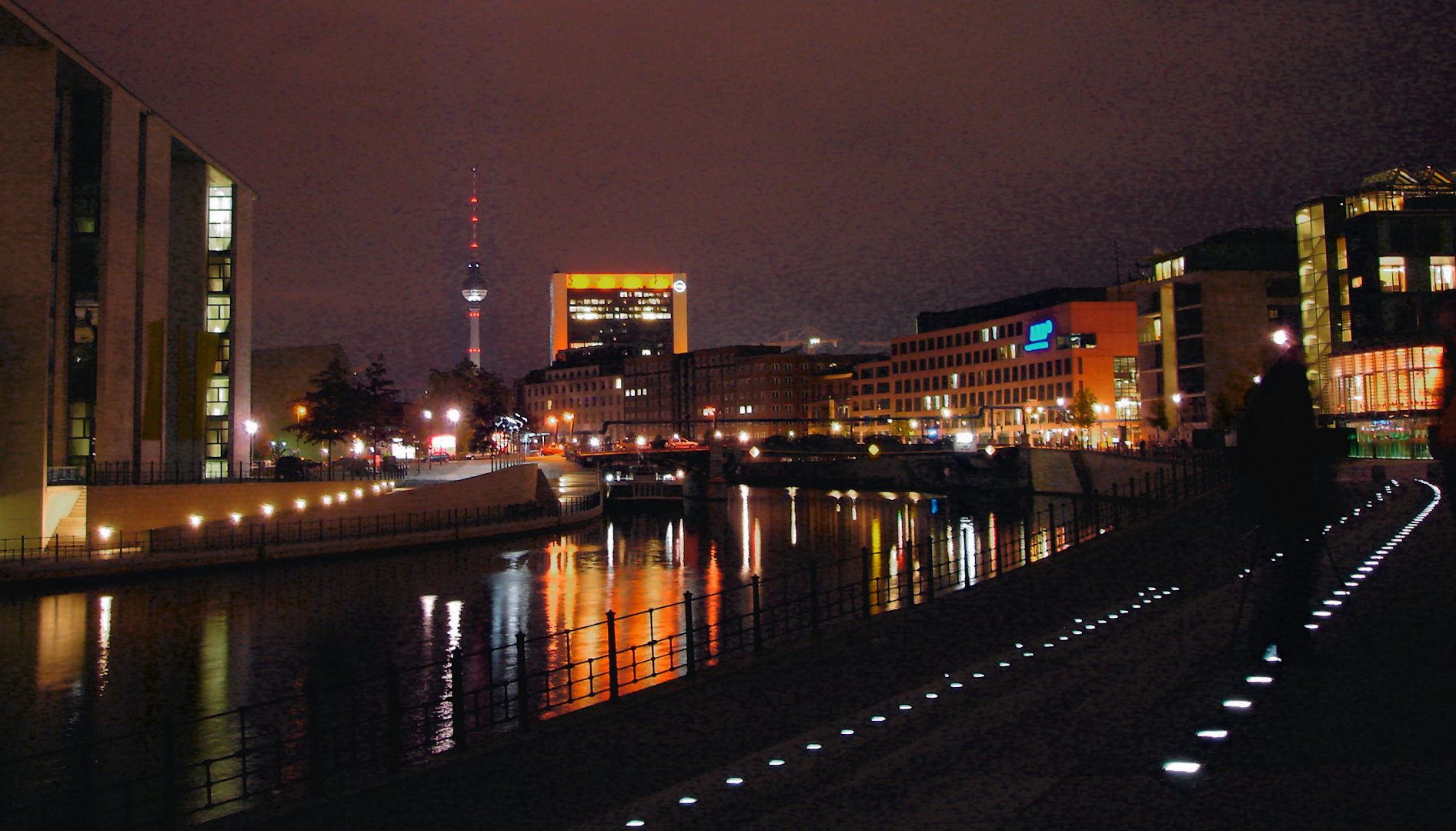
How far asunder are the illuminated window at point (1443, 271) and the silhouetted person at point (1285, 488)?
79.1m

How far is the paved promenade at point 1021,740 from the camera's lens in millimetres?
5711

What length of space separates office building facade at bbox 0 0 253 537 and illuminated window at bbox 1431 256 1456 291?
77662 mm

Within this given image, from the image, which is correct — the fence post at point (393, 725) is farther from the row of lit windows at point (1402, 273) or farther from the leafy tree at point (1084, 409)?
the leafy tree at point (1084, 409)

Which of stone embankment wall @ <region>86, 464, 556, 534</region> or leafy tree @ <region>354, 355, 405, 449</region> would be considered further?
leafy tree @ <region>354, 355, 405, 449</region>

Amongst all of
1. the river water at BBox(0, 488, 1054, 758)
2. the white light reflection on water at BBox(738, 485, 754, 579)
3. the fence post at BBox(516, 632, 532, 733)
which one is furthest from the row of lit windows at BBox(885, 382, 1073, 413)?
the fence post at BBox(516, 632, 532, 733)

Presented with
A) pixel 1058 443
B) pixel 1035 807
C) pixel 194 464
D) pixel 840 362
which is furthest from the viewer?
pixel 840 362

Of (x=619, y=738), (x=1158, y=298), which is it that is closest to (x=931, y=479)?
(x=1158, y=298)

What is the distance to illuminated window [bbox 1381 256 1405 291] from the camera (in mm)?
73000

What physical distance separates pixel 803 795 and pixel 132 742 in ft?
48.2

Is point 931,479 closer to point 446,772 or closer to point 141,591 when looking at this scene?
point 141,591

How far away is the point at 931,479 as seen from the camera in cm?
10212

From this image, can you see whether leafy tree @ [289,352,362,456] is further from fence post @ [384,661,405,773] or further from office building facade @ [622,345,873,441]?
office building facade @ [622,345,873,441]

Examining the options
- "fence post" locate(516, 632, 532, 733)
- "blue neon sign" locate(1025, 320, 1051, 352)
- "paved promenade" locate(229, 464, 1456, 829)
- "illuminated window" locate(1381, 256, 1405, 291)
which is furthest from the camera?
"blue neon sign" locate(1025, 320, 1051, 352)

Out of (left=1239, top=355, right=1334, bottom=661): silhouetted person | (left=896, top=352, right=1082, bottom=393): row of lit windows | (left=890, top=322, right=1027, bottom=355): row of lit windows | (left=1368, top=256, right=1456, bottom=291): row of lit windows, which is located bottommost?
(left=1239, top=355, right=1334, bottom=661): silhouetted person
